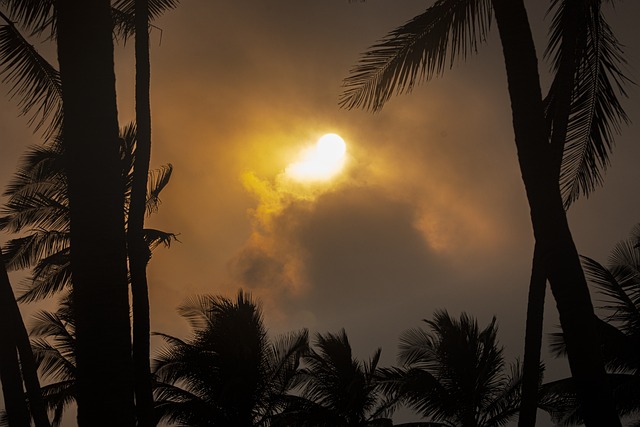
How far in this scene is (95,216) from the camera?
15.0ft

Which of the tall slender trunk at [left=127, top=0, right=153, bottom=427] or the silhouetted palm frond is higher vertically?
the silhouetted palm frond

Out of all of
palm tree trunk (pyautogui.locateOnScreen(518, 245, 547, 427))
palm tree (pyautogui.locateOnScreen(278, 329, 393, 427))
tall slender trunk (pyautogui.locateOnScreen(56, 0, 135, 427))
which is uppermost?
palm tree (pyautogui.locateOnScreen(278, 329, 393, 427))

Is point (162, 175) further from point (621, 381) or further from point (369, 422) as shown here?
point (621, 381)

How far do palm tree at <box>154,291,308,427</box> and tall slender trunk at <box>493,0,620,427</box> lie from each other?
14149mm

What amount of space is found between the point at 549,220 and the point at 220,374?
14.9 metres

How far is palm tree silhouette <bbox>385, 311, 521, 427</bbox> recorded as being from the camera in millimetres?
21328

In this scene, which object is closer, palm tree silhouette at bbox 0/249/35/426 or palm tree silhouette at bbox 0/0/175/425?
palm tree silhouette at bbox 0/0/175/425

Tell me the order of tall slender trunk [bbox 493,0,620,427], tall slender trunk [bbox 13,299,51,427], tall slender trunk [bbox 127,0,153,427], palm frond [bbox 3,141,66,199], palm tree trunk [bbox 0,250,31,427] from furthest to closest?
palm frond [bbox 3,141,66,199], tall slender trunk [bbox 13,299,51,427], palm tree trunk [bbox 0,250,31,427], tall slender trunk [bbox 127,0,153,427], tall slender trunk [bbox 493,0,620,427]

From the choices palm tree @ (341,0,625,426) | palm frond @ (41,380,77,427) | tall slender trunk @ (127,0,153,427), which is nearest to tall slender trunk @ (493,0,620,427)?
palm tree @ (341,0,625,426)

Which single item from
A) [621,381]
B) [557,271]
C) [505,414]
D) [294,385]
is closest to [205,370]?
[294,385]

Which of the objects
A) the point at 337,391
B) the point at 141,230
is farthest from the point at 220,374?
the point at 141,230

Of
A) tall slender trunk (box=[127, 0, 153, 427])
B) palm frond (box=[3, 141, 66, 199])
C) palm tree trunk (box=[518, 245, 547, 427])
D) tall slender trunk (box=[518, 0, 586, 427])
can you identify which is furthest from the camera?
palm frond (box=[3, 141, 66, 199])

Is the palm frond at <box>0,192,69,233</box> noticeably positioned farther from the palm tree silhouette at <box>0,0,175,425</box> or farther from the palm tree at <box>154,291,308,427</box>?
the palm tree silhouette at <box>0,0,175,425</box>

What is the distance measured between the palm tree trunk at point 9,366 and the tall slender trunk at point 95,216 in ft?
23.0
